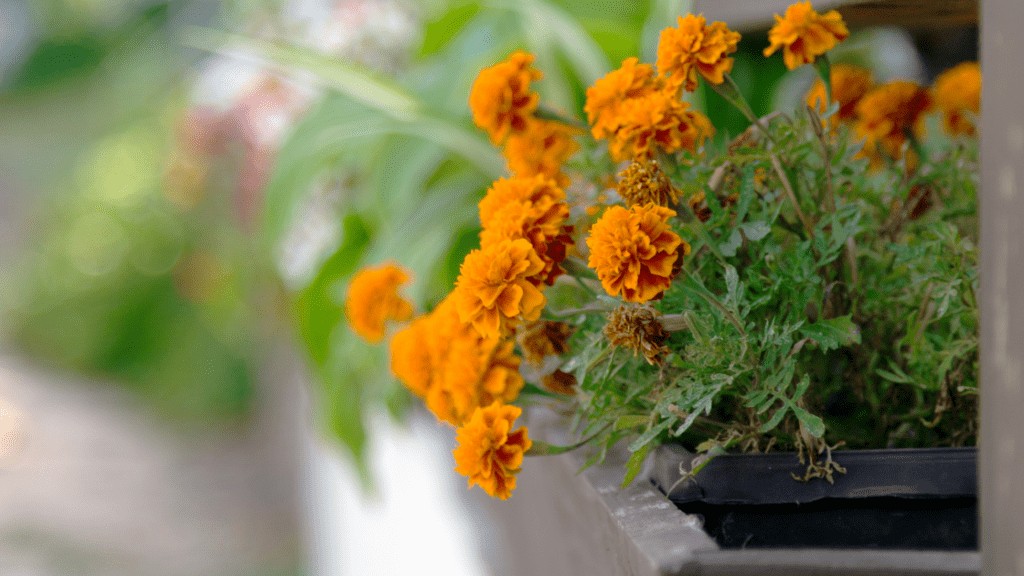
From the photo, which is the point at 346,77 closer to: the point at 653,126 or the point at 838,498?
the point at 653,126

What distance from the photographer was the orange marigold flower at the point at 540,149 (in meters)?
0.73

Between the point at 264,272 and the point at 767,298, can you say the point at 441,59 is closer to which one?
the point at 767,298

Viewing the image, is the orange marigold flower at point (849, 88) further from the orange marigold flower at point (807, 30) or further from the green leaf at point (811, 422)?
the green leaf at point (811, 422)

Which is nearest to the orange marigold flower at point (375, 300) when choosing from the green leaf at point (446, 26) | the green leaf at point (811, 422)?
the green leaf at point (811, 422)

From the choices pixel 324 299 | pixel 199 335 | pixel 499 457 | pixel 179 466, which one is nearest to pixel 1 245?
pixel 199 335

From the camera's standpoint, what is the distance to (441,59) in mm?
1438

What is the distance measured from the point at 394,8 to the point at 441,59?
29.7 inches

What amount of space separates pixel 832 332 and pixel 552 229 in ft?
0.57

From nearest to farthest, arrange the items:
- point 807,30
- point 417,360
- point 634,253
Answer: point 634,253 → point 807,30 → point 417,360

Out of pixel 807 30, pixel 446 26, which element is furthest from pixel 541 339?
pixel 446 26

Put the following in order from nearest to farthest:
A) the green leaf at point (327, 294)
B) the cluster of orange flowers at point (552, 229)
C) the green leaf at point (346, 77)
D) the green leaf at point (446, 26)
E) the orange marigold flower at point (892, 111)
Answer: the cluster of orange flowers at point (552, 229)
the orange marigold flower at point (892, 111)
the green leaf at point (346, 77)
the green leaf at point (327, 294)
the green leaf at point (446, 26)

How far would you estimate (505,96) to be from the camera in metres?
0.67

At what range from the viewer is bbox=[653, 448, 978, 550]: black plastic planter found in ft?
1.70

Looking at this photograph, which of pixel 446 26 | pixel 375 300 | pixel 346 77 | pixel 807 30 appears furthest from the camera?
pixel 446 26
